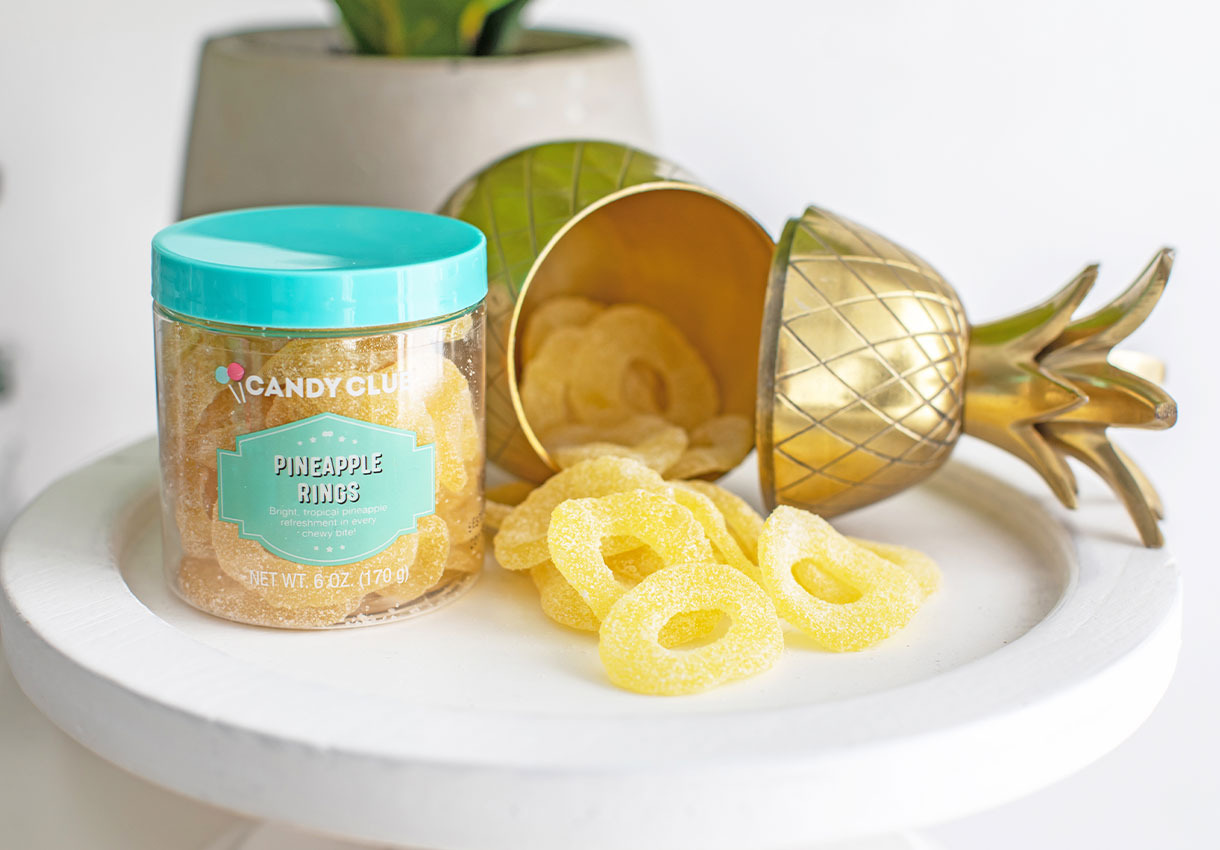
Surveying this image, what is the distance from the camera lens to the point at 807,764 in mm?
387

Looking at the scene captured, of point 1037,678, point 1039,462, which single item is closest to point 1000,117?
point 1039,462

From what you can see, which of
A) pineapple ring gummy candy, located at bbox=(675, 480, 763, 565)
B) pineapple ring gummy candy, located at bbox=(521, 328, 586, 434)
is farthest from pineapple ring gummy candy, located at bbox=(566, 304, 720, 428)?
pineapple ring gummy candy, located at bbox=(675, 480, 763, 565)

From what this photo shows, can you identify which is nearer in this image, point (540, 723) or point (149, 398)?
point (540, 723)

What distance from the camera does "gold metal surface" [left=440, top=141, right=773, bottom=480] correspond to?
58cm

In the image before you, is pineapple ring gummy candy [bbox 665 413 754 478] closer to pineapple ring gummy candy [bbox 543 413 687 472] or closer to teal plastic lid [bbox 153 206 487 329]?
pineapple ring gummy candy [bbox 543 413 687 472]

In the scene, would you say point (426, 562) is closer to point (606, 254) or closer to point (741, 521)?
point (741, 521)

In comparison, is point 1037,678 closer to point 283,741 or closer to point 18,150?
point 283,741

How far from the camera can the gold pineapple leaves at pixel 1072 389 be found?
1.83ft

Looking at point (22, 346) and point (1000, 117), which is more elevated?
point (1000, 117)

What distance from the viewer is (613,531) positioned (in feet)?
1.67

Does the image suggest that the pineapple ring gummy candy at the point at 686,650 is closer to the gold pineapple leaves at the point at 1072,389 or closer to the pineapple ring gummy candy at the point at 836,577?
the pineapple ring gummy candy at the point at 836,577

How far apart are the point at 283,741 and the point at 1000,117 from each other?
840mm

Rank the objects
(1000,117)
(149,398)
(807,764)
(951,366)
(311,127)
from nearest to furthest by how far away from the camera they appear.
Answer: (807,764)
(951,366)
(311,127)
(1000,117)
(149,398)

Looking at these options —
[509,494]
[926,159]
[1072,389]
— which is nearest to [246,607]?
[509,494]
